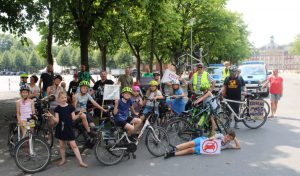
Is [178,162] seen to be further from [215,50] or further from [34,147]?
[215,50]

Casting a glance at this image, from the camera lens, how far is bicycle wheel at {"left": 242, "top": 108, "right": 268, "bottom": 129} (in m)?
10.3

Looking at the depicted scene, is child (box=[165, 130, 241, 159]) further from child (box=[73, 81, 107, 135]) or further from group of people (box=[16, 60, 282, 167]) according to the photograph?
child (box=[73, 81, 107, 135])

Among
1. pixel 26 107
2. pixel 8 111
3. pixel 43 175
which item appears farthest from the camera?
pixel 8 111

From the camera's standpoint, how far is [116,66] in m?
108

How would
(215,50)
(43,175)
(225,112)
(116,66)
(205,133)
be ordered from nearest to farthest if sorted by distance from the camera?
(43,175), (205,133), (225,112), (215,50), (116,66)

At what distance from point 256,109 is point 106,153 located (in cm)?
Result: 522

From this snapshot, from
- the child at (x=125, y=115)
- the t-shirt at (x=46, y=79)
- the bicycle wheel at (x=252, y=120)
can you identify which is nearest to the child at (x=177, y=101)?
the bicycle wheel at (x=252, y=120)

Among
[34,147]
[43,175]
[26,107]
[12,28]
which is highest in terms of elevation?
[12,28]

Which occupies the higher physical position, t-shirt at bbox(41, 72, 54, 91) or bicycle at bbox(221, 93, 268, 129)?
t-shirt at bbox(41, 72, 54, 91)

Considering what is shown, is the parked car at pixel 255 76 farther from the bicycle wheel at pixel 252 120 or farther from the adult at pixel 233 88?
the adult at pixel 233 88

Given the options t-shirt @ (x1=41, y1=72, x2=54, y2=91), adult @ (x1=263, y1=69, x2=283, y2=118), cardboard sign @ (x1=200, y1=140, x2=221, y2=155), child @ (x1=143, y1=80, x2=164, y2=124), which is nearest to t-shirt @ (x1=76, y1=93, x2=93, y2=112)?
child @ (x1=143, y1=80, x2=164, y2=124)

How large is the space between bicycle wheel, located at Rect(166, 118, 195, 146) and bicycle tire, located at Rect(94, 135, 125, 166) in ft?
5.09

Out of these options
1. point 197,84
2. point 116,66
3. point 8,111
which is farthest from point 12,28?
point 116,66

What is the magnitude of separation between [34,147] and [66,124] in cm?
70
